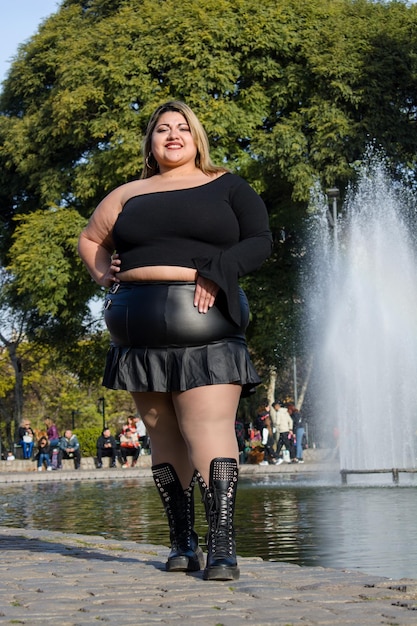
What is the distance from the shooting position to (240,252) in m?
5.68

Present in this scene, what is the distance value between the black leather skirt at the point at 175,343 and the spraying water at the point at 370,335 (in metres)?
16.2

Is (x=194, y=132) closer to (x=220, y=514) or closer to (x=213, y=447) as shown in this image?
(x=213, y=447)

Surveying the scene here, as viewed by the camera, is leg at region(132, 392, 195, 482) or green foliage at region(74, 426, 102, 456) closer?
leg at region(132, 392, 195, 482)

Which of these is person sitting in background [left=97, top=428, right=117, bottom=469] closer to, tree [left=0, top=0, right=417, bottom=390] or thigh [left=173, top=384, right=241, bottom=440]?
tree [left=0, top=0, right=417, bottom=390]

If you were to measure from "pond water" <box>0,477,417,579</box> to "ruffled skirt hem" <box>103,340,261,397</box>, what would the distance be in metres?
1.49

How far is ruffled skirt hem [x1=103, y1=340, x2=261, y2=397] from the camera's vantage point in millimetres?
5598

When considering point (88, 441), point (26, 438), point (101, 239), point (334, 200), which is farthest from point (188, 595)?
point (88, 441)

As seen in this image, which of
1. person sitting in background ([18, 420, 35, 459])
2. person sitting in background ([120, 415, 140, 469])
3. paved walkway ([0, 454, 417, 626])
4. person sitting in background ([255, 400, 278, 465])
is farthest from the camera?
person sitting in background ([18, 420, 35, 459])

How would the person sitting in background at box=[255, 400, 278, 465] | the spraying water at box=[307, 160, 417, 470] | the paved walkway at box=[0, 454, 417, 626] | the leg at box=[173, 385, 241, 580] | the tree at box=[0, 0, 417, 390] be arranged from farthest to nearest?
the tree at box=[0, 0, 417, 390] → the person sitting in background at box=[255, 400, 278, 465] → the spraying water at box=[307, 160, 417, 470] → the leg at box=[173, 385, 241, 580] → the paved walkway at box=[0, 454, 417, 626]

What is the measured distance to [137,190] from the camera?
6.04 meters

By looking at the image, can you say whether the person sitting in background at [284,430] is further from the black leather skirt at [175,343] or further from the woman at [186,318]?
the black leather skirt at [175,343]

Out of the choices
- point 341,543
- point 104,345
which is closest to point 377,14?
point 104,345

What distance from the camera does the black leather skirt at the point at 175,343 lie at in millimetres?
5613

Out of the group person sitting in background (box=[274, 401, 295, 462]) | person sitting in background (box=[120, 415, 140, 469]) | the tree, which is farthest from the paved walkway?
person sitting in background (box=[120, 415, 140, 469])
